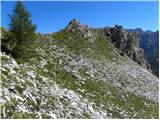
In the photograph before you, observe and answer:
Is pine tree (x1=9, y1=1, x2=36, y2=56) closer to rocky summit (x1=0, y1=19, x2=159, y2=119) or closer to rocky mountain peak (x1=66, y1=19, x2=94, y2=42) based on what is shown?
rocky summit (x1=0, y1=19, x2=159, y2=119)

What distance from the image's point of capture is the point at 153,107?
45562 millimetres

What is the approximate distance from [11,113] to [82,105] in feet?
36.8

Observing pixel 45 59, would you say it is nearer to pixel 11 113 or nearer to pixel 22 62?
pixel 22 62

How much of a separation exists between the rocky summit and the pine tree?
6.22 ft

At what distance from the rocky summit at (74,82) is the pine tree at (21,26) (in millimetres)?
1897

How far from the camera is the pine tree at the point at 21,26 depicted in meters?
40.2

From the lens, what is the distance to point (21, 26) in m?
40.2

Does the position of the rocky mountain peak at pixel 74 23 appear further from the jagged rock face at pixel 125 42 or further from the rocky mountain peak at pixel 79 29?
the jagged rock face at pixel 125 42

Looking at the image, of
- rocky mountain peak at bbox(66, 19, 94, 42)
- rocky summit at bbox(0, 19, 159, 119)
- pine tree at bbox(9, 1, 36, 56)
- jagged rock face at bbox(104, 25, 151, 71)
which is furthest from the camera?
jagged rock face at bbox(104, 25, 151, 71)

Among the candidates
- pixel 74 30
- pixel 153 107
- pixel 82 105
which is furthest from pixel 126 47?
pixel 82 105

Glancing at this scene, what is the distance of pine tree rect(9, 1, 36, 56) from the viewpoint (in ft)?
132

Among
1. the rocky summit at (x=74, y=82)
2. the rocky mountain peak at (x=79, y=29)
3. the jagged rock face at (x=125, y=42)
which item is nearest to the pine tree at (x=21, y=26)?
the rocky summit at (x=74, y=82)

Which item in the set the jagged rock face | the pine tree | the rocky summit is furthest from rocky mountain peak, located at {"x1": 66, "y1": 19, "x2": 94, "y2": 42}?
the pine tree

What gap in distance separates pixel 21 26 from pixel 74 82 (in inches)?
345
